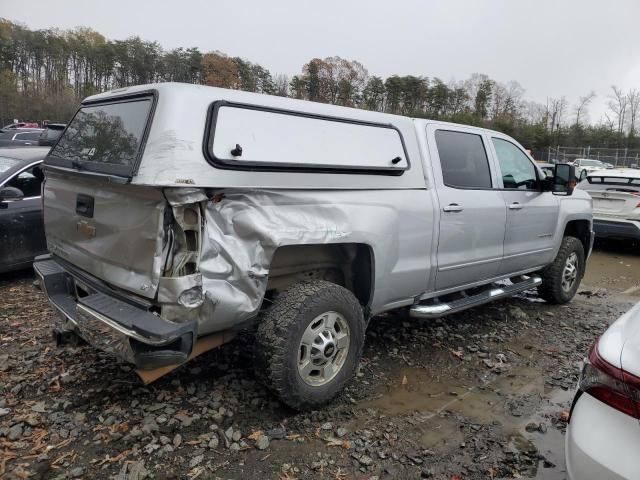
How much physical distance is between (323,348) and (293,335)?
1.06 feet

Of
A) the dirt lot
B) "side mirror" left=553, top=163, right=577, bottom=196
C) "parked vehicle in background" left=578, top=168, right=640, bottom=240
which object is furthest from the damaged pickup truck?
"parked vehicle in background" left=578, top=168, right=640, bottom=240

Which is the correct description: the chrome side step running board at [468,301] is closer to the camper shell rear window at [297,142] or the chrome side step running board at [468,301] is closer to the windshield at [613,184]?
the camper shell rear window at [297,142]

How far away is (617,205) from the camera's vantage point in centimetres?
890

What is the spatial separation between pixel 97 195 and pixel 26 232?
3.35 m

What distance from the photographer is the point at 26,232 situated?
5539 millimetres

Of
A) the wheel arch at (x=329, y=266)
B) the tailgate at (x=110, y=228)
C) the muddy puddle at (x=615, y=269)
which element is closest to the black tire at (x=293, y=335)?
the wheel arch at (x=329, y=266)

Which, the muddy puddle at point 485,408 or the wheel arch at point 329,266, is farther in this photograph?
the wheel arch at point 329,266

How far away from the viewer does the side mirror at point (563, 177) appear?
200 inches

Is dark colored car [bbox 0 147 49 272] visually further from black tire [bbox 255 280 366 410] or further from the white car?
the white car

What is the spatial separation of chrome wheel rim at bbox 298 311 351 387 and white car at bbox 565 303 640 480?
4.98ft

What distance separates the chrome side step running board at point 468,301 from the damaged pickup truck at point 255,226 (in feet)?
0.09

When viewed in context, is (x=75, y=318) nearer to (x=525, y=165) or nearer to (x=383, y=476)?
(x=383, y=476)

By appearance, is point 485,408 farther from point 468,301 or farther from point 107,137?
point 107,137

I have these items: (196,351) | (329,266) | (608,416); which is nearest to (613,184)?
(329,266)
